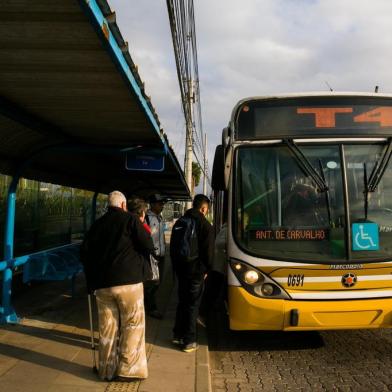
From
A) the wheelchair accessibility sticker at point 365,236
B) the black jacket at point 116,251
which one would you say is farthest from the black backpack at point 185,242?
the wheelchair accessibility sticker at point 365,236

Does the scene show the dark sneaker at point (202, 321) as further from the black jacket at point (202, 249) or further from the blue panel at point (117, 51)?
the blue panel at point (117, 51)

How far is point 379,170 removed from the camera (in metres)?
5.21

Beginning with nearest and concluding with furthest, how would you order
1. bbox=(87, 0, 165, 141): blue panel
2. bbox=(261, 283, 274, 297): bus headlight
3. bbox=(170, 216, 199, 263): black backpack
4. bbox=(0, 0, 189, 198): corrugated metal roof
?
bbox=(87, 0, 165, 141): blue panel → bbox=(0, 0, 189, 198): corrugated metal roof → bbox=(261, 283, 274, 297): bus headlight → bbox=(170, 216, 199, 263): black backpack

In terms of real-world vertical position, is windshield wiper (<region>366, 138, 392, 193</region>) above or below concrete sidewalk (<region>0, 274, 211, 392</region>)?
above

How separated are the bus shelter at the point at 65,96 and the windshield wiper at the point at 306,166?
165 cm

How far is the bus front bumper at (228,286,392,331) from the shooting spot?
4918 mm

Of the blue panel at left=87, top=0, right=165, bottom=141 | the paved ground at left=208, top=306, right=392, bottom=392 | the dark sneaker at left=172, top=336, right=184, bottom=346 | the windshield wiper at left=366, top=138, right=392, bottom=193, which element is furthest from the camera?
the dark sneaker at left=172, top=336, right=184, bottom=346

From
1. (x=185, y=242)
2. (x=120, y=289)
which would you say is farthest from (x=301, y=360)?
(x=120, y=289)

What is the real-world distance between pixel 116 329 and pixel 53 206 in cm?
636

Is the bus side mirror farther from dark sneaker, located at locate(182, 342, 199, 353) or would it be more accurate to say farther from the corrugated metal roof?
dark sneaker, located at locate(182, 342, 199, 353)

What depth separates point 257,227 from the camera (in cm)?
522

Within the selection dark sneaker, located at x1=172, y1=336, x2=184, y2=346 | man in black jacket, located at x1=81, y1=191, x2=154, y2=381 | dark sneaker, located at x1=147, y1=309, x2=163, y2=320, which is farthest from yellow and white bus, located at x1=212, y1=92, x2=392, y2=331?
dark sneaker, located at x1=147, y1=309, x2=163, y2=320

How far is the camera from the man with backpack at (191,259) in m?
5.29

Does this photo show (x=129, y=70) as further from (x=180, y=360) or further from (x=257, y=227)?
(x=180, y=360)
